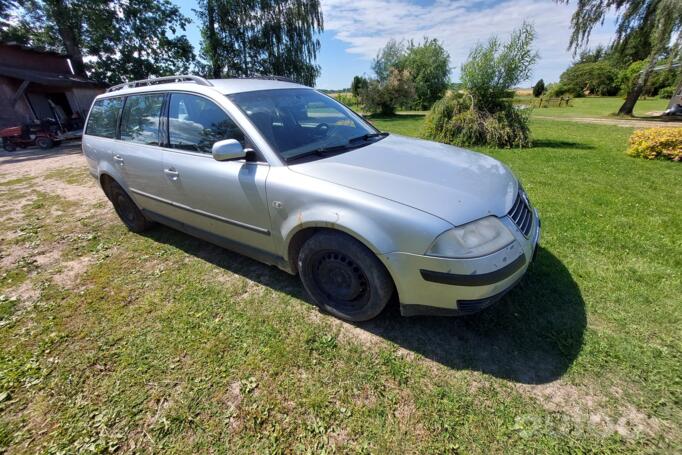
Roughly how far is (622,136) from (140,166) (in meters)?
14.4

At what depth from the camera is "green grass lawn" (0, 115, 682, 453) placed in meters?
1.58

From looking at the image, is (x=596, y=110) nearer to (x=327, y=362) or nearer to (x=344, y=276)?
(x=344, y=276)

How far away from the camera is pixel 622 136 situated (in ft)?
34.2

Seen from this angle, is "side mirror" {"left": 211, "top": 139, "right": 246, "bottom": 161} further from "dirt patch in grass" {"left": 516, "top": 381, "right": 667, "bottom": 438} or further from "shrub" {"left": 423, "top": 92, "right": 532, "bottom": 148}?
"shrub" {"left": 423, "top": 92, "right": 532, "bottom": 148}

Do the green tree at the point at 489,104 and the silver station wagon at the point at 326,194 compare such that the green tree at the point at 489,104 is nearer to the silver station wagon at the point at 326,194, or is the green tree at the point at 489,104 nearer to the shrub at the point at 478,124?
the shrub at the point at 478,124

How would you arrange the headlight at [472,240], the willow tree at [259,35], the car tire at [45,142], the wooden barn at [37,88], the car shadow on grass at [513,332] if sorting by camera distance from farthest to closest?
the willow tree at [259,35] < the wooden barn at [37,88] < the car tire at [45,142] < the car shadow on grass at [513,332] < the headlight at [472,240]

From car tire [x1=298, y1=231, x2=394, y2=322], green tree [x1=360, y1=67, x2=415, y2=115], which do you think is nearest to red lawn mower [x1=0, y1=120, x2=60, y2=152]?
car tire [x1=298, y1=231, x2=394, y2=322]

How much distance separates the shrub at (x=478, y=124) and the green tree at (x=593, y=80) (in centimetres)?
4409

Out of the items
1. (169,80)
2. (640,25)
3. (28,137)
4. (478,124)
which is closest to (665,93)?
(640,25)

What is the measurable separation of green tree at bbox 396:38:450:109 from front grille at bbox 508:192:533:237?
93.6ft

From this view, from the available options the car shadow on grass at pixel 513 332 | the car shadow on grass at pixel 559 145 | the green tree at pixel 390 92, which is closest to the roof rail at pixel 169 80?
the car shadow on grass at pixel 513 332

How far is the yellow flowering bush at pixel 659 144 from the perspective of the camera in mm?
6590

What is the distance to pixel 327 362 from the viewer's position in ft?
6.55

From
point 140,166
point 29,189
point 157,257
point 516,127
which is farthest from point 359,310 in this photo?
point 516,127
